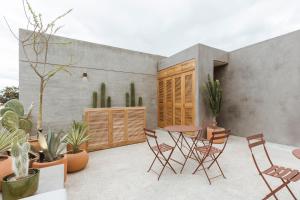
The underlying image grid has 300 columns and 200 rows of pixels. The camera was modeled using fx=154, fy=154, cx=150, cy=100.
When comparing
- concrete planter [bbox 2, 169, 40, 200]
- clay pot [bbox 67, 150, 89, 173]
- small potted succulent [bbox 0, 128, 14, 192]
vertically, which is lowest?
clay pot [bbox 67, 150, 89, 173]

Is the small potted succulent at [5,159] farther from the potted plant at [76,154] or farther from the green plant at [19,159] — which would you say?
the potted plant at [76,154]

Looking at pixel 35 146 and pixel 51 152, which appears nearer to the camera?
pixel 51 152

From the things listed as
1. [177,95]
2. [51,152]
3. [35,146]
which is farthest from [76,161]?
[177,95]

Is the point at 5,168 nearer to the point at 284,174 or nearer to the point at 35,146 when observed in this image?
the point at 35,146

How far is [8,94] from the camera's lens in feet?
17.9

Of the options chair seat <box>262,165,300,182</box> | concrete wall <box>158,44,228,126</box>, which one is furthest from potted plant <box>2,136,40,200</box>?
concrete wall <box>158,44,228,126</box>

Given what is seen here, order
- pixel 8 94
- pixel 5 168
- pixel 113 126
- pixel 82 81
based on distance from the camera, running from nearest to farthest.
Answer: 1. pixel 5 168
2. pixel 113 126
3. pixel 8 94
4. pixel 82 81

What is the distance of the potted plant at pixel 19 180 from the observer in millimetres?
1610

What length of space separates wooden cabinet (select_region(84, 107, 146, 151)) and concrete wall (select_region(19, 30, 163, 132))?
183 centimetres

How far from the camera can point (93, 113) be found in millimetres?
4180

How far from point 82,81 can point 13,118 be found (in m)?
3.11

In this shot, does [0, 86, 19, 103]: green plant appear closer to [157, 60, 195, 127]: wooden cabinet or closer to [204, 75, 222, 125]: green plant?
[157, 60, 195, 127]: wooden cabinet

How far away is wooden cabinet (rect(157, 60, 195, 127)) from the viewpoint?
5484 mm

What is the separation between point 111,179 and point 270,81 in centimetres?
539
